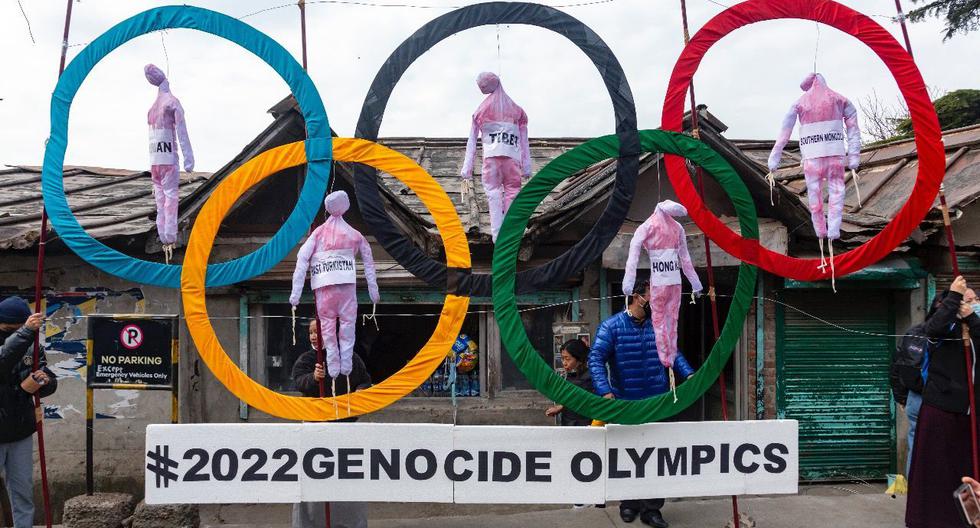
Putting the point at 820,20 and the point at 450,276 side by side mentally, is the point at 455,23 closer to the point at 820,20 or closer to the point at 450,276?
the point at 450,276

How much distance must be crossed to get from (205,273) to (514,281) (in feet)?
7.02

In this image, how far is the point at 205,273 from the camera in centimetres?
540

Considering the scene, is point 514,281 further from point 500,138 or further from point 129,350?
point 129,350

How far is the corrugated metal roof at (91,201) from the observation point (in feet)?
23.7

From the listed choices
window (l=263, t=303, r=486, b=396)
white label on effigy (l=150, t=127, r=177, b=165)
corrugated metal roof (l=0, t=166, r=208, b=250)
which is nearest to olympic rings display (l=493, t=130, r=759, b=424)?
white label on effigy (l=150, t=127, r=177, b=165)

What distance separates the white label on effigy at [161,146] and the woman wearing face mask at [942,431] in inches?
213

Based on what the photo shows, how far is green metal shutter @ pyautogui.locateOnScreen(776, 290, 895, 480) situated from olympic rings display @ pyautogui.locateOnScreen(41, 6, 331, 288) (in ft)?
17.1

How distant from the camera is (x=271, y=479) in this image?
5578 millimetres

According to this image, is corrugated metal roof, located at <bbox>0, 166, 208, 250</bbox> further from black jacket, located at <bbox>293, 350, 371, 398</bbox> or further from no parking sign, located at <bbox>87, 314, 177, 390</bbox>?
black jacket, located at <bbox>293, 350, 371, 398</bbox>

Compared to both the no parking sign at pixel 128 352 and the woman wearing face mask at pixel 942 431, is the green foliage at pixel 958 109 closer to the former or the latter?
the woman wearing face mask at pixel 942 431

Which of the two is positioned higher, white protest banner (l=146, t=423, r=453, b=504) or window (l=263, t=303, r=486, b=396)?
window (l=263, t=303, r=486, b=396)

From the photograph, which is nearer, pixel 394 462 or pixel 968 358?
pixel 968 358

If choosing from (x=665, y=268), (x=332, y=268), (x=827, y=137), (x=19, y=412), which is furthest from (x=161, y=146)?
(x=827, y=137)

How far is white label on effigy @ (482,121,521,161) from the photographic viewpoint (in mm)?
5281
